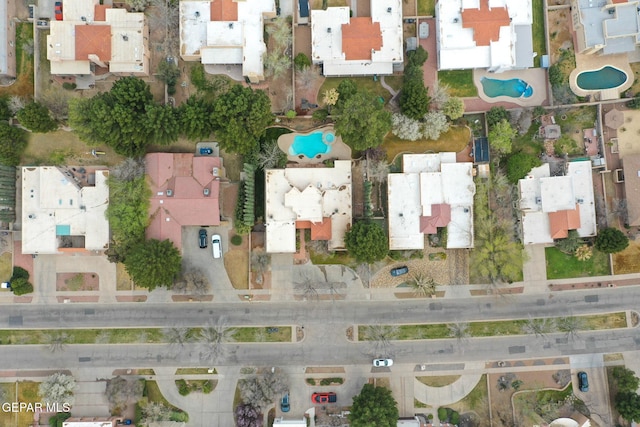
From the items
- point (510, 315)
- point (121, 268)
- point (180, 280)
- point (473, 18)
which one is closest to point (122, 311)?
point (121, 268)

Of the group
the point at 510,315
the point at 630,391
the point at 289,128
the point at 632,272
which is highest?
the point at 289,128

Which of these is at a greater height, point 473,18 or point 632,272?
point 473,18

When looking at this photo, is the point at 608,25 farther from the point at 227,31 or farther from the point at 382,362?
the point at 382,362

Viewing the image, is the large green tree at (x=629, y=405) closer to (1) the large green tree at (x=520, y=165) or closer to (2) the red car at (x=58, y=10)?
(1) the large green tree at (x=520, y=165)

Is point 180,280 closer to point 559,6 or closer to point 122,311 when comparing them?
point 122,311

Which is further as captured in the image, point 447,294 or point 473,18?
point 447,294

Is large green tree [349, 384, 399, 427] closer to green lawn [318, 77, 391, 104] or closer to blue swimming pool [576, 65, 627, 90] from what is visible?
green lawn [318, 77, 391, 104]

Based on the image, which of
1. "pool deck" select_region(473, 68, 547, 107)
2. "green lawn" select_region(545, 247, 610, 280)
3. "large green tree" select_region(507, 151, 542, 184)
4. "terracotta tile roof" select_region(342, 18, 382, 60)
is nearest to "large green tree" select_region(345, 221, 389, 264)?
"large green tree" select_region(507, 151, 542, 184)

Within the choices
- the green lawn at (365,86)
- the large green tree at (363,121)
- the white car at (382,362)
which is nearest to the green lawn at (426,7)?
the green lawn at (365,86)
